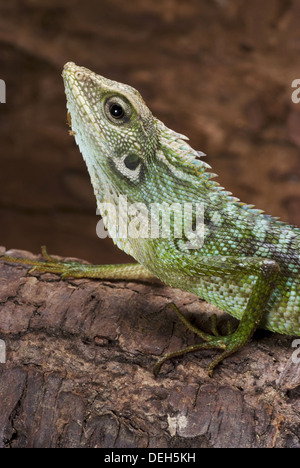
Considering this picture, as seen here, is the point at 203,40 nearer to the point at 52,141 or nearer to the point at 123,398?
the point at 52,141

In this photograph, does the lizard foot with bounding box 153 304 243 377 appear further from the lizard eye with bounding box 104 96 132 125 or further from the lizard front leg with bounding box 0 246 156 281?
the lizard eye with bounding box 104 96 132 125

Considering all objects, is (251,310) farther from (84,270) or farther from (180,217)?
(84,270)

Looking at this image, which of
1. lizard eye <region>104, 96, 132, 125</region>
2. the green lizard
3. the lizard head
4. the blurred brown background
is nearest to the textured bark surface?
the green lizard

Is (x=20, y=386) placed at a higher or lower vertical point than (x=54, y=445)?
higher

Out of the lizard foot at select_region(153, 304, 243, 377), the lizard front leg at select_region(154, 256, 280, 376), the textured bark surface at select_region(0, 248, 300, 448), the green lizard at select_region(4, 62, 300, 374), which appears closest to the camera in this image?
the textured bark surface at select_region(0, 248, 300, 448)

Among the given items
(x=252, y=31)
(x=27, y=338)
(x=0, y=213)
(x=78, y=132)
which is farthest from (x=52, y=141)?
(x=27, y=338)
